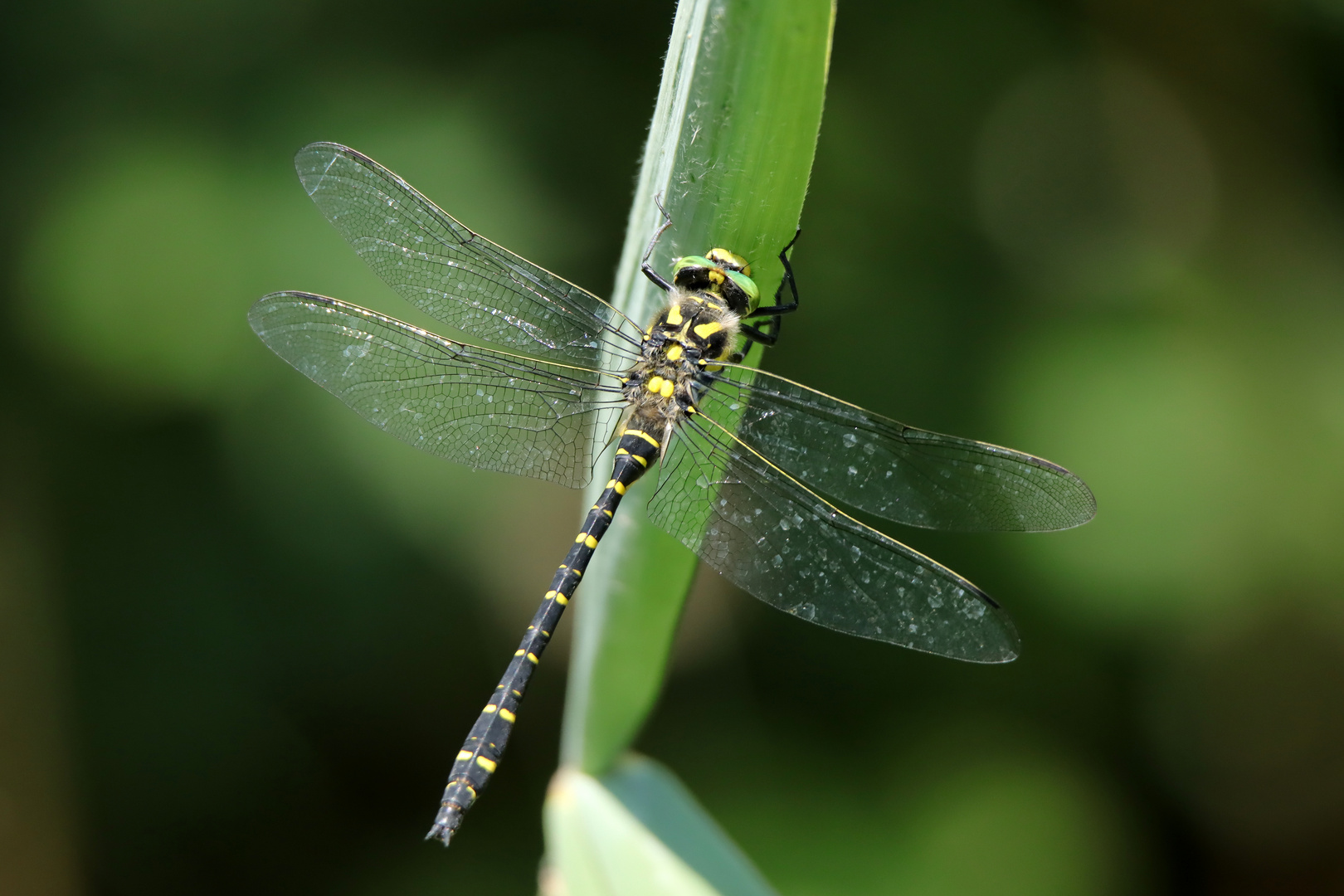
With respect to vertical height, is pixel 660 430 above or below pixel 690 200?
below

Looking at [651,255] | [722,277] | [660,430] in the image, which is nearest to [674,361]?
[660,430]

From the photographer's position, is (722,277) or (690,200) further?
(722,277)

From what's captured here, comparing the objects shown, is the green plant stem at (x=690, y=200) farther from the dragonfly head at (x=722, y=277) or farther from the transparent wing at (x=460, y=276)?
the transparent wing at (x=460, y=276)

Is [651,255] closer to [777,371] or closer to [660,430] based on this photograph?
[660,430]

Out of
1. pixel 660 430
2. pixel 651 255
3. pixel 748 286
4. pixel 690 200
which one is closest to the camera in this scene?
pixel 690 200

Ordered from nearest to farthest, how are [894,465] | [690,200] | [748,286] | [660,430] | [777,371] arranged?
[690,200]
[748,286]
[894,465]
[660,430]
[777,371]

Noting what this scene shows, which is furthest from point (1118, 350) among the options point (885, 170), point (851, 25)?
point (851, 25)

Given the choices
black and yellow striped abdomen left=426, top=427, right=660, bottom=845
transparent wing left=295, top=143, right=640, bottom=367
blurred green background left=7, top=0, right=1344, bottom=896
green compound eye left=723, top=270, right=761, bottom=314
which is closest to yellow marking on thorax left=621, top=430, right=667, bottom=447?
black and yellow striped abdomen left=426, top=427, right=660, bottom=845
